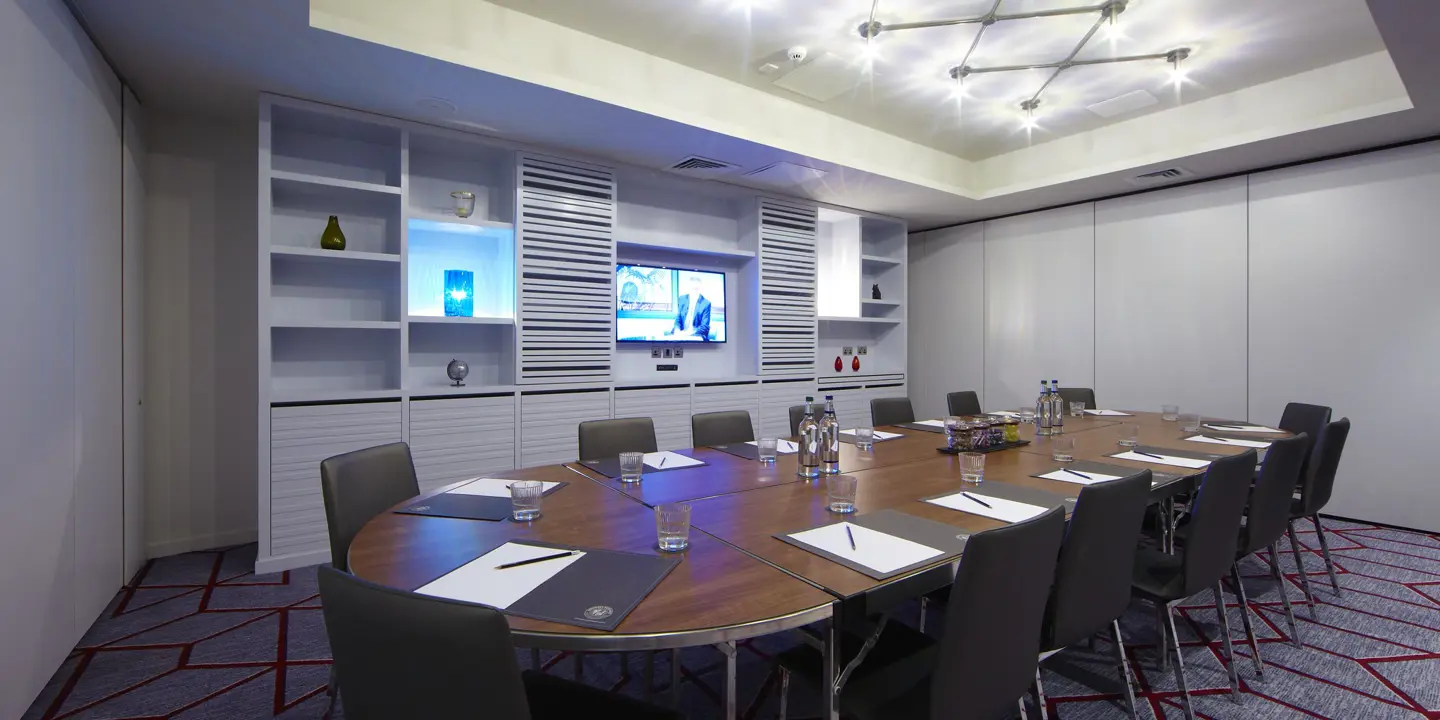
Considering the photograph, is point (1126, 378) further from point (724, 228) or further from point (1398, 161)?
point (724, 228)

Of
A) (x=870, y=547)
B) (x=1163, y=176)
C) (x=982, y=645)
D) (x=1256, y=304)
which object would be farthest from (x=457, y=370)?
(x=1256, y=304)

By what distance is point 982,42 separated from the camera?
3785mm

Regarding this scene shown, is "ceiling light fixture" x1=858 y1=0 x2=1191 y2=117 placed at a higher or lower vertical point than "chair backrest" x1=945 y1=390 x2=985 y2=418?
higher

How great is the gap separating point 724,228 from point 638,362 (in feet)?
5.25

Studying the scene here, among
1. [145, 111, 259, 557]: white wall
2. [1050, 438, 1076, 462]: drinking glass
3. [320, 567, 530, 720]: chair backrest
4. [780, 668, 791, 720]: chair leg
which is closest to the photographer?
[320, 567, 530, 720]: chair backrest

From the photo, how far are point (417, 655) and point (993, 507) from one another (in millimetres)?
1665

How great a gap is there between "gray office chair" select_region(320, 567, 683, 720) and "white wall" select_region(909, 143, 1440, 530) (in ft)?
20.6

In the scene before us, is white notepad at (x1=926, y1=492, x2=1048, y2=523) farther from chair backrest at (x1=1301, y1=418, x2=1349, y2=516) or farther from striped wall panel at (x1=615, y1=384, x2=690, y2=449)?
striped wall panel at (x1=615, y1=384, x2=690, y2=449)

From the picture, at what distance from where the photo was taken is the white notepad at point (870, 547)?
1.44 meters

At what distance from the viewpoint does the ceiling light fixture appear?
3344mm

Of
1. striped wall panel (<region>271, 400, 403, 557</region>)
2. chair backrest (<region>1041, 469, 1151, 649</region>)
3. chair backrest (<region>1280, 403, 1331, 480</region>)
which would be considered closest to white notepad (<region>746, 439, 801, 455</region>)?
chair backrest (<region>1041, 469, 1151, 649</region>)

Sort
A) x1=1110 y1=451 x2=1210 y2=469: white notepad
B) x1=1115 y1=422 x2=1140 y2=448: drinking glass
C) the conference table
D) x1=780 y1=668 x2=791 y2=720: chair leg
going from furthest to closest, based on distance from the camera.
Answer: x1=1115 y1=422 x2=1140 y2=448: drinking glass, x1=1110 y1=451 x2=1210 y2=469: white notepad, x1=780 y1=668 x2=791 y2=720: chair leg, the conference table

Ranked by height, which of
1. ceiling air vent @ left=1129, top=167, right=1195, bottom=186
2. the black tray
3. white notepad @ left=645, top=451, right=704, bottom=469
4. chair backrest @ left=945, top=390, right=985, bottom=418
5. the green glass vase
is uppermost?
ceiling air vent @ left=1129, top=167, right=1195, bottom=186

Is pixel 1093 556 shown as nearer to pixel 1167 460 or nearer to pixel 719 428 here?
pixel 1167 460
